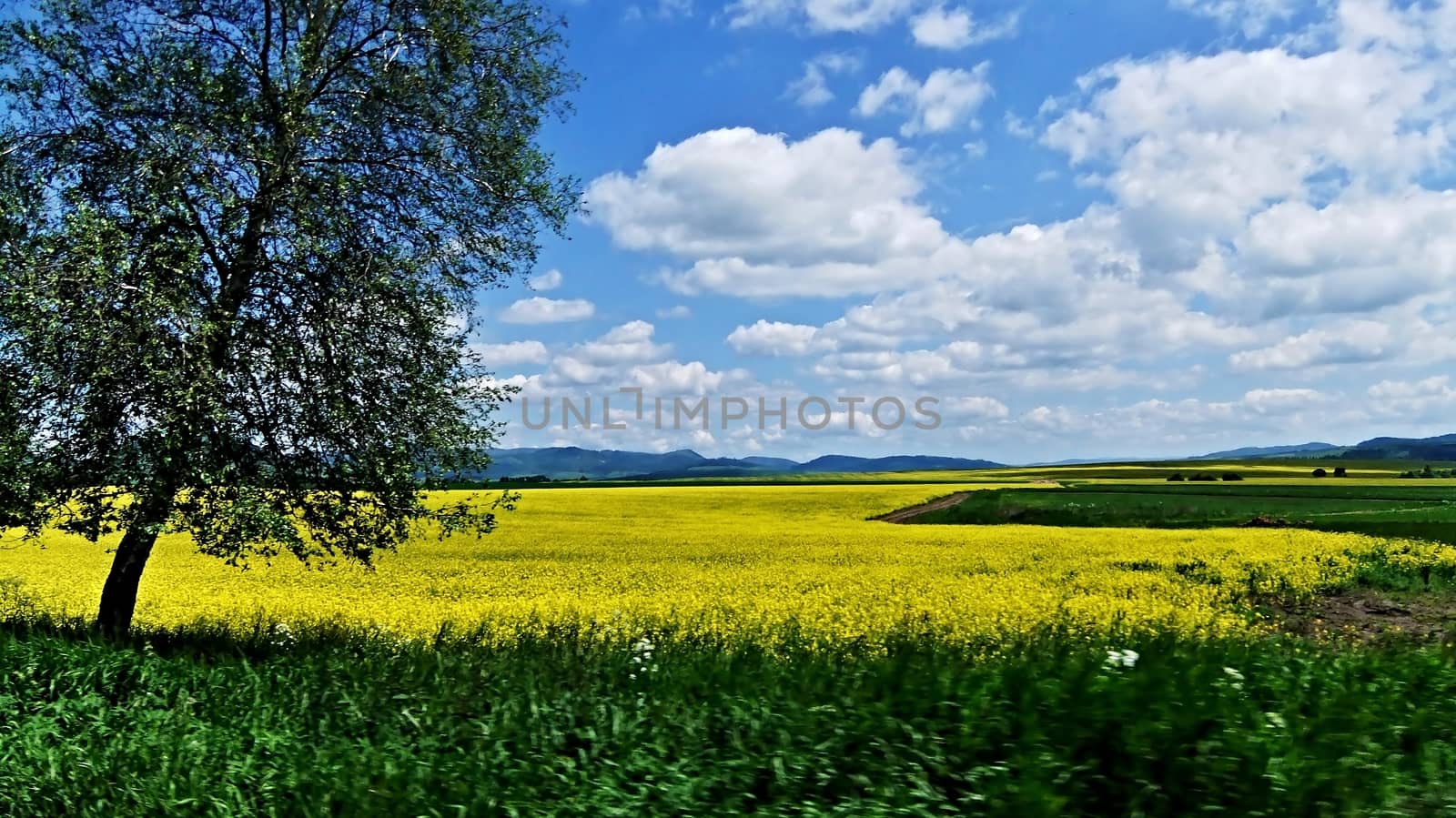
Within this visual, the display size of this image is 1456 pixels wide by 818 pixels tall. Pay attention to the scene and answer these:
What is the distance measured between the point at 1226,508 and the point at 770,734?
157 ft

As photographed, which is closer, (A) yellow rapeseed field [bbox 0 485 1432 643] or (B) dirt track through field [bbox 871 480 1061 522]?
(A) yellow rapeseed field [bbox 0 485 1432 643]

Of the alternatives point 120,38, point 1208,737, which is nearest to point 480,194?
point 120,38

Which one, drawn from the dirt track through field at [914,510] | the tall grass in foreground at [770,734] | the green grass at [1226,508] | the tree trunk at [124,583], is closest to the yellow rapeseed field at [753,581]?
the tree trunk at [124,583]

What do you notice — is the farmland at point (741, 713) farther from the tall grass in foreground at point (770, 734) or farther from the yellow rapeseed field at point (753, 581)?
the yellow rapeseed field at point (753, 581)

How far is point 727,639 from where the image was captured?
948cm

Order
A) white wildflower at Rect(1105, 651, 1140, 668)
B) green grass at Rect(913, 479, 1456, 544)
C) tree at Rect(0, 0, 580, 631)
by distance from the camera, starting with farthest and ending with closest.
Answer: green grass at Rect(913, 479, 1456, 544) → tree at Rect(0, 0, 580, 631) → white wildflower at Rect(1105, 651, 1140, 668)

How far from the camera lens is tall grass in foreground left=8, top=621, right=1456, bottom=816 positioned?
451cm

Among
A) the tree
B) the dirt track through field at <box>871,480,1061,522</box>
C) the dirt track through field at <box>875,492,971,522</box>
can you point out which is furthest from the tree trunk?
the dirt track through field at <box>875,492,971,522</box>

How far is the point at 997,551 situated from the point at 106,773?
1988 cm

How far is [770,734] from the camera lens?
18.1ft

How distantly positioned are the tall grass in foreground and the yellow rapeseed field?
2351 millimetres

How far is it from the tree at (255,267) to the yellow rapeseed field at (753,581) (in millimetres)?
2799

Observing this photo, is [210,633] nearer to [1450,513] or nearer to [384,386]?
[384,386]

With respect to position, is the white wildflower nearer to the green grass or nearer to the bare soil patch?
the bare soil patch
